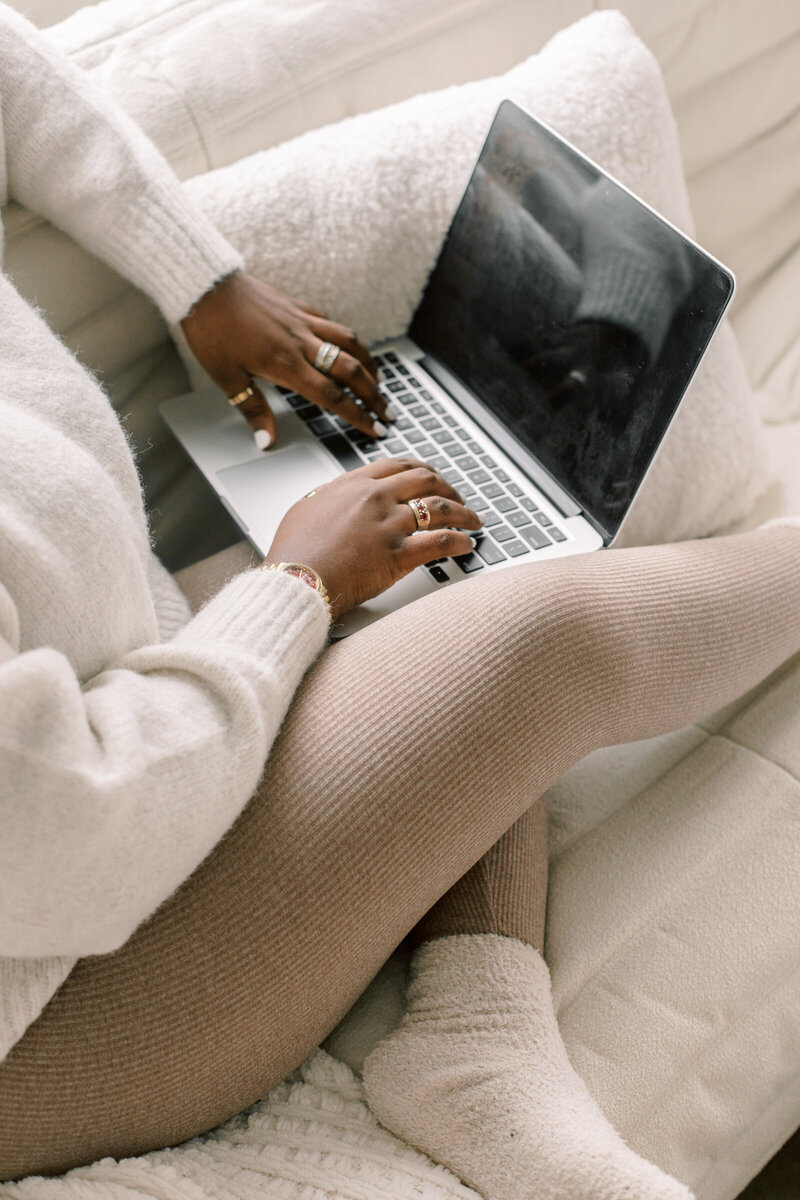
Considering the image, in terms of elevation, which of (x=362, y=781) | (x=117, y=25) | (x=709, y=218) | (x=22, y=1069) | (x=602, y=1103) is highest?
(x=117, y=25)

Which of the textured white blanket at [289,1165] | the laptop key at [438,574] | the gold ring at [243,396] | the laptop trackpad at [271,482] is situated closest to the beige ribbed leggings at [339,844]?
the textured white blanket at [289,1165]

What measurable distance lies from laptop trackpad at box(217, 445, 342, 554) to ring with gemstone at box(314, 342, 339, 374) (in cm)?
8

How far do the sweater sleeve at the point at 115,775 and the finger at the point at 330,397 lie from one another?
36 centimetres

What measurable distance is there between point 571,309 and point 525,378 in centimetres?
8

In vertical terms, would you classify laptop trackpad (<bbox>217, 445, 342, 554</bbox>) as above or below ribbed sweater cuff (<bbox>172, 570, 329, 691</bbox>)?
below

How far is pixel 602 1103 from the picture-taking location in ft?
2.07

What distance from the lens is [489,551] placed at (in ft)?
2.58

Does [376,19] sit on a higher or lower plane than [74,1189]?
higher

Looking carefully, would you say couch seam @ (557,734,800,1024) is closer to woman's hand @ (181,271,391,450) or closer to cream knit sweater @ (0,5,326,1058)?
cream knit sweater @ (0,5,326,1058)

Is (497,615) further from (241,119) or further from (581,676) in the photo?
(241,119)

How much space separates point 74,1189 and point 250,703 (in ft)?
0.93

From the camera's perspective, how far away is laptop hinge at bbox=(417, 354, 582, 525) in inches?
32.5

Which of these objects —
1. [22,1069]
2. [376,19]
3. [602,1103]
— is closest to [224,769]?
[22,1069]

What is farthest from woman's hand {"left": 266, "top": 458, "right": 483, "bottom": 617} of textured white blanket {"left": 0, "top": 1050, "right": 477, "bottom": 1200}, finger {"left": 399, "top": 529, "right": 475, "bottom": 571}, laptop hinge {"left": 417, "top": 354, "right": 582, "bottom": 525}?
textured white blanket {"left": 0, "top": 1050, "right": 477, "bottom": 1200}
